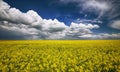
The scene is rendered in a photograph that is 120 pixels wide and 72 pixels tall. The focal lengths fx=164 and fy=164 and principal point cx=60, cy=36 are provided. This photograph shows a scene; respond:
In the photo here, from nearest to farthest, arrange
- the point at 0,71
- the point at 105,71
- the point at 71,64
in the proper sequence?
the point at 0,71 → the point at 105,71 → the point at 71,64

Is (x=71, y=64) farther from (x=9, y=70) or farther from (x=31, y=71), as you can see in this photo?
(x=9, y=70)

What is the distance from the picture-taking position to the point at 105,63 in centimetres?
1053

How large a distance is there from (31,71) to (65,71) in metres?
1.87

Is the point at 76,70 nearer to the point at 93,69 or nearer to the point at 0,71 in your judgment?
the point at 93,69

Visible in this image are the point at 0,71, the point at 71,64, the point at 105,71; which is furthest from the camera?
the point at 71,64

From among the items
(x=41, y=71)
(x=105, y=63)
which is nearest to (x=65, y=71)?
(x=41, y=71)

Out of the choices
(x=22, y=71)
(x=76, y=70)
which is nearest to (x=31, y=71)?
(x=22, y=71)

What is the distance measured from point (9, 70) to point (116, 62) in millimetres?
6916

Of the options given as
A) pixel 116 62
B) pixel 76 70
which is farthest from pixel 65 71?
pixel 116 62

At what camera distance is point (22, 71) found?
8.78m

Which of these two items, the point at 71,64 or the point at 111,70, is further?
the point at 71,64

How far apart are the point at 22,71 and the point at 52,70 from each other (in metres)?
1.61

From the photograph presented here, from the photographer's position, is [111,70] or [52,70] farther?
[111,70]

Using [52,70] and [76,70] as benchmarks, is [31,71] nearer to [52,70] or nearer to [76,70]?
[52,70]
